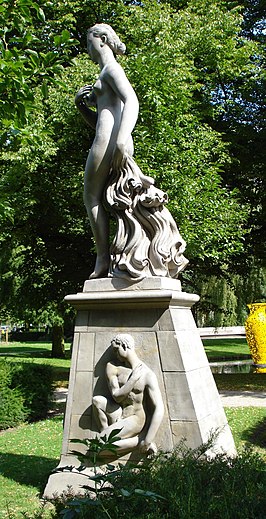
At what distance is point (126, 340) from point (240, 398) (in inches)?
339

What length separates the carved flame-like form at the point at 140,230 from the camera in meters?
5.63

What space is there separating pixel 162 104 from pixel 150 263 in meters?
7.38

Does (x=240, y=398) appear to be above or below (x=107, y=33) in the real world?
below

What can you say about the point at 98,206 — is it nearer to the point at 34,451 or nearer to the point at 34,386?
the point at 34,451

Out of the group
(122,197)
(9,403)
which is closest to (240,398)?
(9,403)

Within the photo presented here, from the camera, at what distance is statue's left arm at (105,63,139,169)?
580cm

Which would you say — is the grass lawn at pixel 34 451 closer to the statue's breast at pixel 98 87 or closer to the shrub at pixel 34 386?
the shrub at pixel 34 386

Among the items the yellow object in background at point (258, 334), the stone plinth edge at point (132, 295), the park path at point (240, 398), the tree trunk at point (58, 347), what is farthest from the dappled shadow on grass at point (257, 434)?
the tree trunk at point (58, 347)

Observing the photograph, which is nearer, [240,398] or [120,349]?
[120,349]

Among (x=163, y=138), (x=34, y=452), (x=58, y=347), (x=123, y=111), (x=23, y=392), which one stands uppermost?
(x=163, y=138)

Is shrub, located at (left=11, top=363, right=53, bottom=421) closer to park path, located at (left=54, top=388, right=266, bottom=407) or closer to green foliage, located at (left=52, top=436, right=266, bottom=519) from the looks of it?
park path, located at (left=54, top=388, right=266, bottom=407)

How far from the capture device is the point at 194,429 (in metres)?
5.14

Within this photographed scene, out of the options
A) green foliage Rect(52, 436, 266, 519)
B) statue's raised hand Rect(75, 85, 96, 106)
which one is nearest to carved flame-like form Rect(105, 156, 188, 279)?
statue's raised hand Rect(75, 85, 96, 106)

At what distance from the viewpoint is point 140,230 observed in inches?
224
